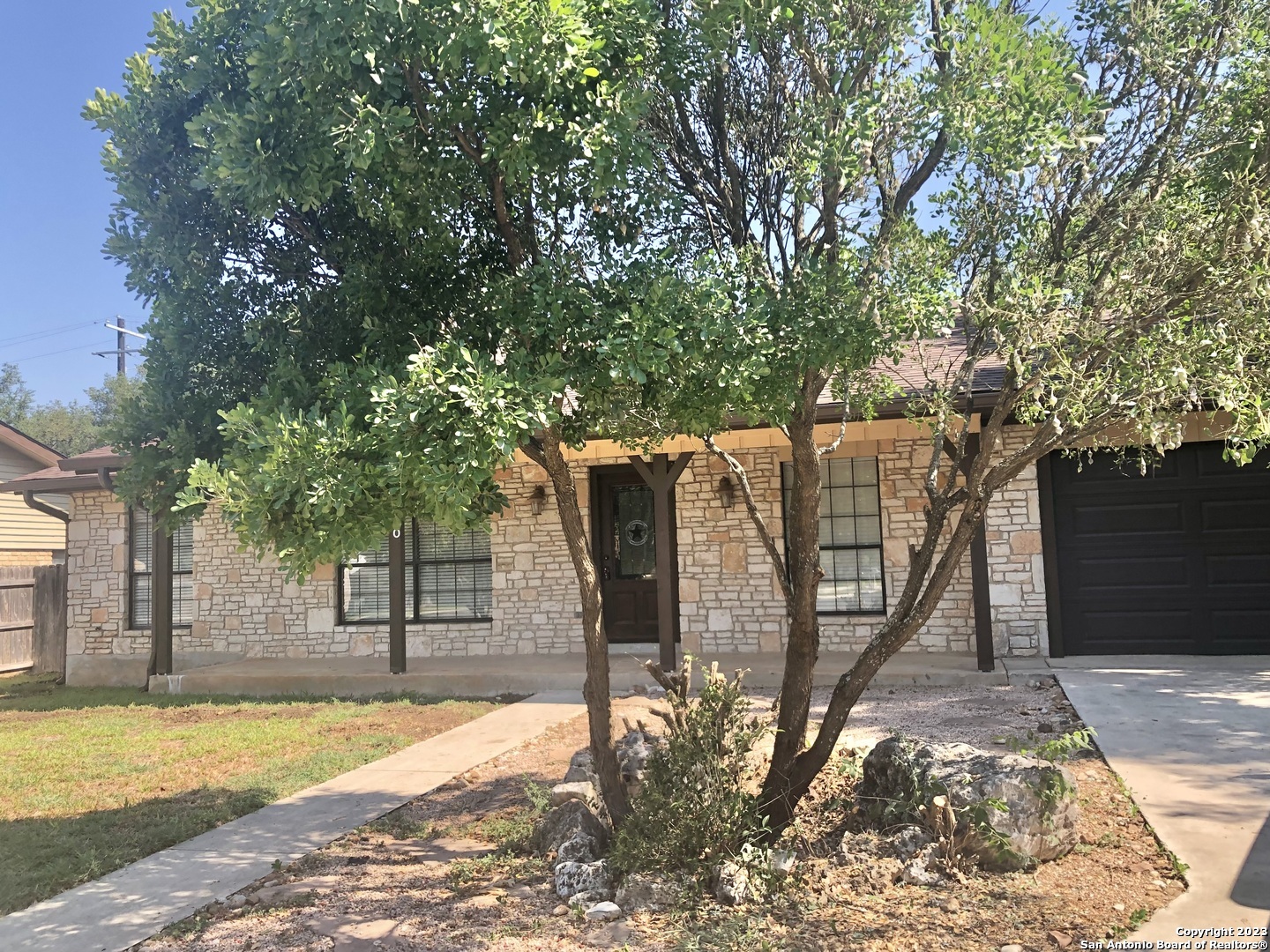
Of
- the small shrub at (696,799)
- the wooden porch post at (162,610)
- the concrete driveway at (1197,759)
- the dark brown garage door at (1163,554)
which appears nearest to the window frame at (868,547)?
the dark brown garage door at (1163,554)

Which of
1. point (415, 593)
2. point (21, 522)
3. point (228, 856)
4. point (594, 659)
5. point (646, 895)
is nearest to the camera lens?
point (646, 895)

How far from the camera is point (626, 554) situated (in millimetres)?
11727

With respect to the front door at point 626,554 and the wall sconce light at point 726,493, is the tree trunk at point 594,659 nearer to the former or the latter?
the wall sconce light at point 726,493

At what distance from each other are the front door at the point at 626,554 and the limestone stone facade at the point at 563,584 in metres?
0.42

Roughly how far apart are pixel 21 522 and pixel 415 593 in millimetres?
12210

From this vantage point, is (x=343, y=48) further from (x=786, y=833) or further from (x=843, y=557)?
(x=843, y=557)

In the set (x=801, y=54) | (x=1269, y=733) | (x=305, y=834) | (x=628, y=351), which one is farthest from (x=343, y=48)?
(x=1269, y=733)

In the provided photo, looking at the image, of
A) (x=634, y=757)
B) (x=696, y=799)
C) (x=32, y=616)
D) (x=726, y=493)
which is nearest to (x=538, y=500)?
(x=726, y=493)

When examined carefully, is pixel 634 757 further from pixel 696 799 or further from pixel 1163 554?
pixel 1163 554

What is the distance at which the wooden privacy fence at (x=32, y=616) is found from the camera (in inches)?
567

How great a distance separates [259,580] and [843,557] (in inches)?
322

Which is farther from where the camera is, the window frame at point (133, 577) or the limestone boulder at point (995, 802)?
the window frame at point (133, 577)

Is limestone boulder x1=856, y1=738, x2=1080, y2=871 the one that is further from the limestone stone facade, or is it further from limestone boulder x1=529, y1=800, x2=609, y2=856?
the limestone stone facade

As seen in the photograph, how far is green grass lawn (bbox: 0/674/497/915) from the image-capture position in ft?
17.3
